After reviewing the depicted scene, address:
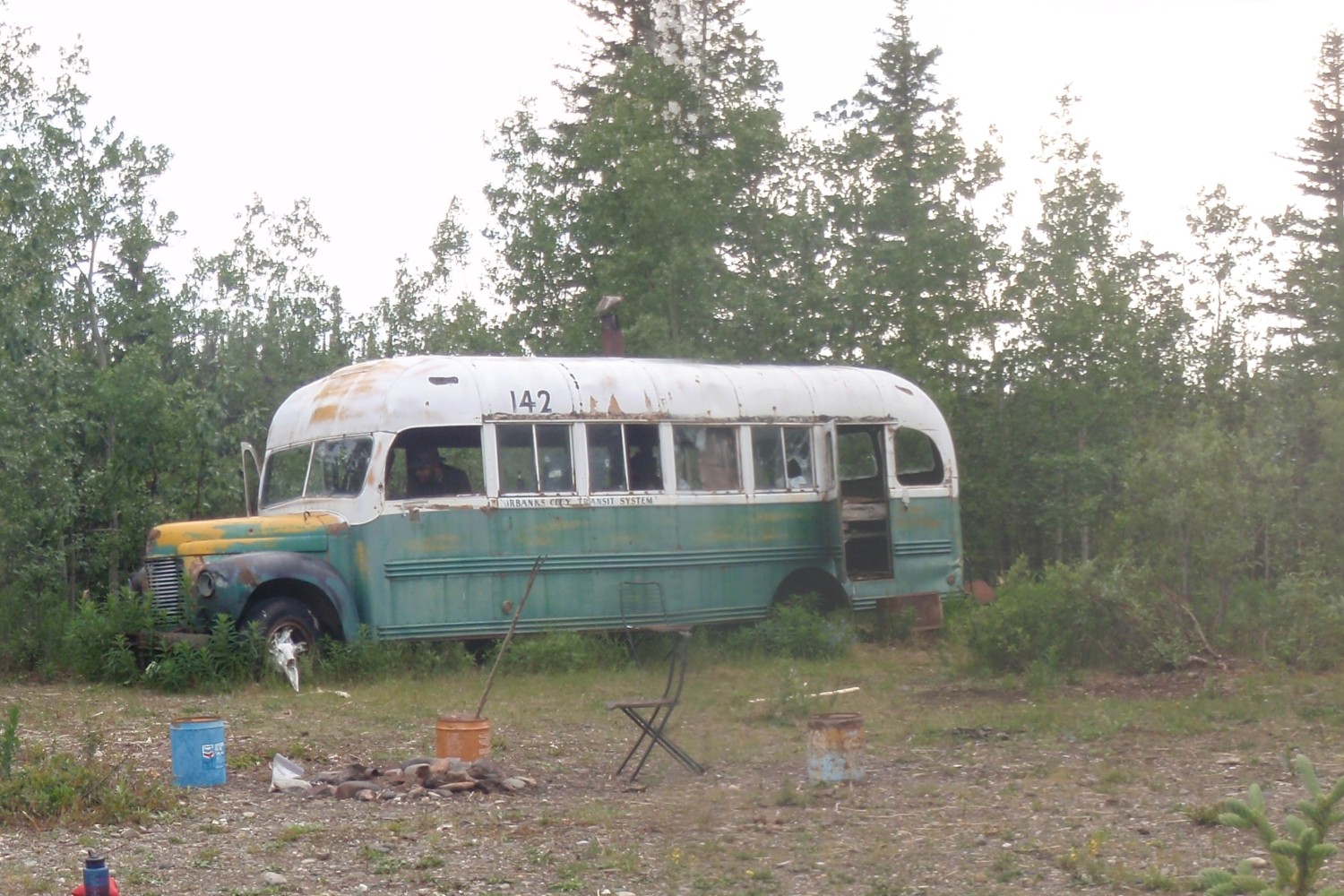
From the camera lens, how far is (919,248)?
22.9 metres

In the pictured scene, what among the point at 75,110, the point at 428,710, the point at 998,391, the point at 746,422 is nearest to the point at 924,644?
the point at 746,422

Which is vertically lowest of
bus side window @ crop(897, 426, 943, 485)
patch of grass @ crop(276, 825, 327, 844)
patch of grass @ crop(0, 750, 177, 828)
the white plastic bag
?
patch of grass @ crop(276, 825, 327, 844)

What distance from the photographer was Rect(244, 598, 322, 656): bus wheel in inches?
489

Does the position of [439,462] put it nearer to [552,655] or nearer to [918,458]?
[552,655]

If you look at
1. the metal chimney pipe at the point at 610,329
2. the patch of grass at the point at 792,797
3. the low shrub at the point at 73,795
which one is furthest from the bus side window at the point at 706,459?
the low shrub at the point at 73,795

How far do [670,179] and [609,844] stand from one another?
17.1m

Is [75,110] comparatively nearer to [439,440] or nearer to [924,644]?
[439,440]

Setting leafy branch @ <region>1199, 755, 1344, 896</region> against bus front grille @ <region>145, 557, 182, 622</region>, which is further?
bus front grille @ <region>145, 557, 182, 622</region>

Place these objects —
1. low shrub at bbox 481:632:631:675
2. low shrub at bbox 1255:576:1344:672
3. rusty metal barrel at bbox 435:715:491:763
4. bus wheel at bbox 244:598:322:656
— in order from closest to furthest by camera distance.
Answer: rusty metal barrel at bbox 435:715:491:763 → low shrub at bbox 1255:576:1344:672 → bus wheel at bbox 244:598:322:656 → low shrub at bbox 481:632:631:675

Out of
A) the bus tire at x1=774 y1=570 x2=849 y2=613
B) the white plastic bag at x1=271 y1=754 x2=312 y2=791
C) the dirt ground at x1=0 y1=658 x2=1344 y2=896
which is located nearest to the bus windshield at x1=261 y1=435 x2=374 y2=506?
the dirt ground at x1=0 y1=658 x2=1344 y2=896

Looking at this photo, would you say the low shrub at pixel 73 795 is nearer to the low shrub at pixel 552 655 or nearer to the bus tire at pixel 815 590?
the low shrub at pixel 552 655

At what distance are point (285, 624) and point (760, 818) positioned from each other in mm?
6495

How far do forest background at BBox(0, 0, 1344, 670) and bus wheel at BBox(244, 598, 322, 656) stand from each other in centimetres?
276

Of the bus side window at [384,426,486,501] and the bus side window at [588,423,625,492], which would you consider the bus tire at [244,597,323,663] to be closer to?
the bus side window at [384,426,486,501]
